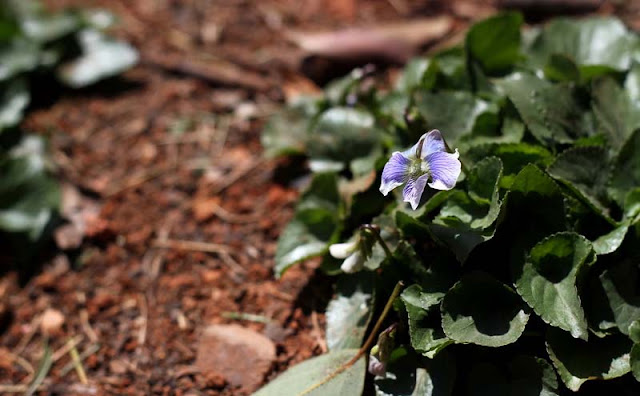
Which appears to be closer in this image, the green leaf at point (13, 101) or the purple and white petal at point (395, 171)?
the purple and white petal at point (395, 171)

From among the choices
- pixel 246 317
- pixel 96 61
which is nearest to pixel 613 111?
pixel 246 317

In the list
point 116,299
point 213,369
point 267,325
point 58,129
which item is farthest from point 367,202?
point 58,129

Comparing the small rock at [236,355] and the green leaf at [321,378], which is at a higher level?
the green leaf at [321,378]

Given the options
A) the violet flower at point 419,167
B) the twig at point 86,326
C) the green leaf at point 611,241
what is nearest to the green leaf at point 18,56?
the twig at point 86,326

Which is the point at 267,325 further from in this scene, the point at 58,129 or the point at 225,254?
the point at 58,129

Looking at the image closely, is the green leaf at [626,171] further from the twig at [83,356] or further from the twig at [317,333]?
the twig at [83,356]

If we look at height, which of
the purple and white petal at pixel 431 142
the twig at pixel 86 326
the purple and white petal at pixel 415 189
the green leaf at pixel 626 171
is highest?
the purple and white petal at pixel 431 142

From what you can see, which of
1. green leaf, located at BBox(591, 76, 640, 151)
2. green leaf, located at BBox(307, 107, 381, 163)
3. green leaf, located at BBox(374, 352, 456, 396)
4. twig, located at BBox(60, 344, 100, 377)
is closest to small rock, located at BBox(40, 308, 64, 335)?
twig, located at BBox(60, 344, 100, 377)
